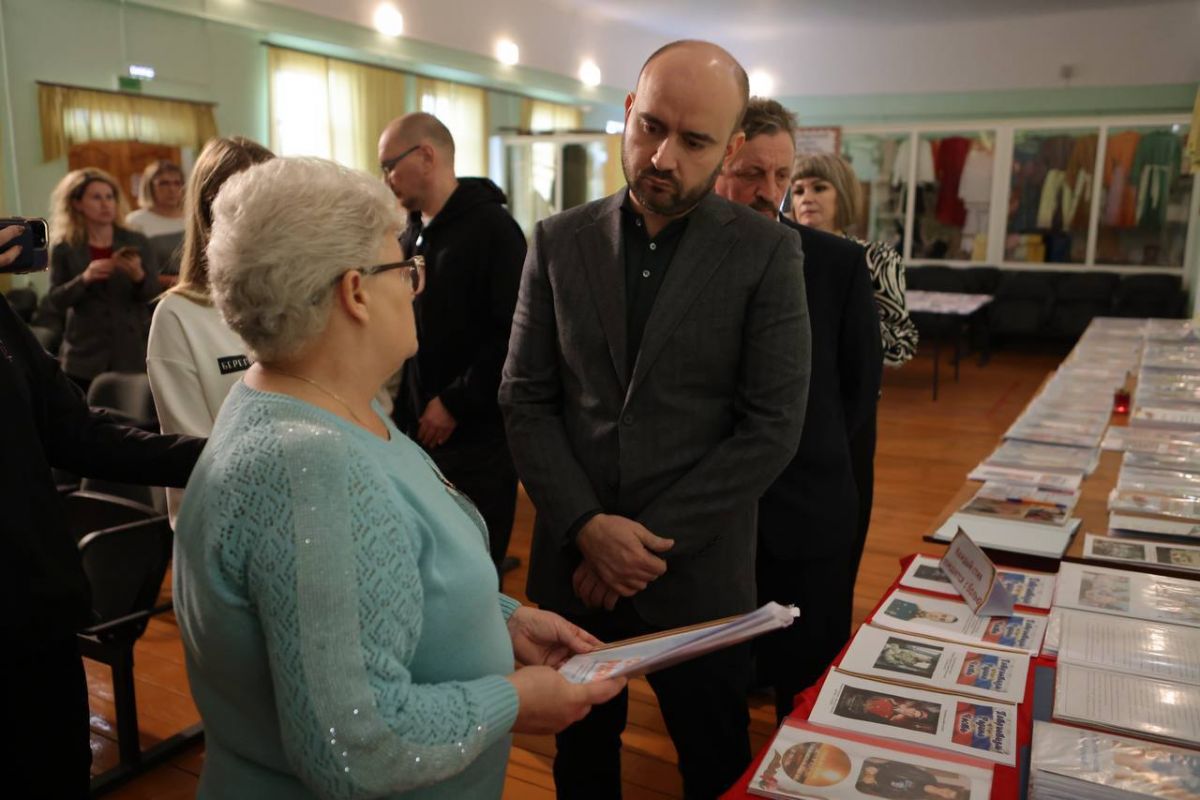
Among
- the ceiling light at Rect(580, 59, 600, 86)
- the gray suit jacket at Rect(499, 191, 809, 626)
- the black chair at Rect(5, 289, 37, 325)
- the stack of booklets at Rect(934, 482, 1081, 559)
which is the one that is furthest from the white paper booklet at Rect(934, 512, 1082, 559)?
the ceiling light at Rect(580, 59, 600, 86)

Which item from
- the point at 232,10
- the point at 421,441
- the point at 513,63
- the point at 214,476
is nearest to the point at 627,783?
the point at 421,441

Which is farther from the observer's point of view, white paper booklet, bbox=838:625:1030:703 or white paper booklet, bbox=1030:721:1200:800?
white paper booklet, bbox=838:625:1030:703

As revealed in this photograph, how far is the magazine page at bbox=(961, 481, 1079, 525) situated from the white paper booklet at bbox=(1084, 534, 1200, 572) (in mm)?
104

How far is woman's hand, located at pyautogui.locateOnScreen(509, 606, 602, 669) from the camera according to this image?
4.36 ft

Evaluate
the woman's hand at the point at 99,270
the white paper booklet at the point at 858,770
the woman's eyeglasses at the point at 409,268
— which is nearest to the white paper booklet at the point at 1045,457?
the white paper booklet at the point at 858,770

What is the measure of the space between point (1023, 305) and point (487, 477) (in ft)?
27.8

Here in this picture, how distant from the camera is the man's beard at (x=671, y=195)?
1532 mm

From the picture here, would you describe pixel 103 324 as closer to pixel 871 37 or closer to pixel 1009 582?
pixel 1009 582

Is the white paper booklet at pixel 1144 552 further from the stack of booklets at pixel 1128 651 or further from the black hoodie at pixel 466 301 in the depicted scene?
the black hoodie at pixel 466 301

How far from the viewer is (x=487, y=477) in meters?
3.00

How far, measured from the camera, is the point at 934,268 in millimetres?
10562

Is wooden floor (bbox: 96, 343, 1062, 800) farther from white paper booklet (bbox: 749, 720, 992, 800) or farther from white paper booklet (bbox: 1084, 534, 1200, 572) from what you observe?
white paper booklet (bbox: 749, 720, 992, 800)

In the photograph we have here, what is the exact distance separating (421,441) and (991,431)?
487 centimetres

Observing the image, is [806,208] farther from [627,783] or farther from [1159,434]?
[627,783]
